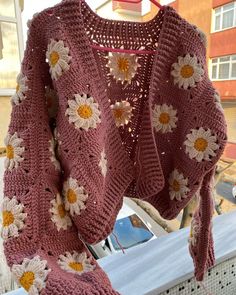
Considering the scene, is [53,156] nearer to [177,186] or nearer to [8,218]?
[8,218]

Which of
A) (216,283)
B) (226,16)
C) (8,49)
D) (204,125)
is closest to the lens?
(204,125)

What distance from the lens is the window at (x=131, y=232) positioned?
89 centimetres

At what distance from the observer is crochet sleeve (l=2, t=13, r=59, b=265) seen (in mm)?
315

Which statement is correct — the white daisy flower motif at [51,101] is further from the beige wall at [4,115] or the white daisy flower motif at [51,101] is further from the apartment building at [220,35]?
the apartment building at [220,35]

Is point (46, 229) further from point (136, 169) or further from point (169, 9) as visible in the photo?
point (169, 9)

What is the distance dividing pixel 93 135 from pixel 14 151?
3.9 inches

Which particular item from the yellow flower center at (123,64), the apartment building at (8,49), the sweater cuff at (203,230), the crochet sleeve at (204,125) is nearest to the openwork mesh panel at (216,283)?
the sweater cuff at (203,230)

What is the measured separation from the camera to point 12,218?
318 mm

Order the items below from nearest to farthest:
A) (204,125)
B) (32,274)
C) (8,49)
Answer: (32,274) → (204,125) → (8,49)

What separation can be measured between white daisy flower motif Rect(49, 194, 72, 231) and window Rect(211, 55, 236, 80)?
658 millimetres

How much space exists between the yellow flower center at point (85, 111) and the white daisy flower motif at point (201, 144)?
16 centimetres

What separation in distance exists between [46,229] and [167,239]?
1.54 ft

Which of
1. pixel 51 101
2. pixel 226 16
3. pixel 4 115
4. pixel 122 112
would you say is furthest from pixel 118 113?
pixel 226 16

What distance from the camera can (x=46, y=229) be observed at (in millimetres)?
327
